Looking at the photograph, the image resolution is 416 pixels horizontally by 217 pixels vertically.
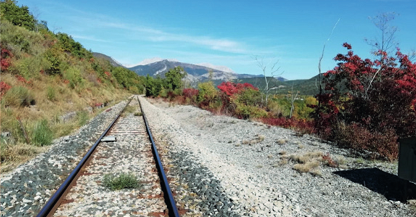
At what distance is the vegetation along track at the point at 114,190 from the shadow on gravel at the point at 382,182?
4.30 m

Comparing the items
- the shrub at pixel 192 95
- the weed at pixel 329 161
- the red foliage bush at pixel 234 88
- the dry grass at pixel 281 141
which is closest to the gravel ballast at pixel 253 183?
the weed at pixel 329 161

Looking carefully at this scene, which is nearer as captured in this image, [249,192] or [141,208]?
[141,208]

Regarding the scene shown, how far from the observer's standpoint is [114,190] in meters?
5.15

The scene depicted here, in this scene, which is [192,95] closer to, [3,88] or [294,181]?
[3,88]

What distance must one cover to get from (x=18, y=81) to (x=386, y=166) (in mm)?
17553

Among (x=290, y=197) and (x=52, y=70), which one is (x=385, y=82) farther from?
(x=52, y=70)

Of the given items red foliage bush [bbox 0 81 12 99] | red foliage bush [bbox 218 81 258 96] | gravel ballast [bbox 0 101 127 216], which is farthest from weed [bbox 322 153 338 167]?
red foliage bush [bbox 0 81 12 99]

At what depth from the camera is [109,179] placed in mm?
5492

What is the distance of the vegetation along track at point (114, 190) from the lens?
429 cm

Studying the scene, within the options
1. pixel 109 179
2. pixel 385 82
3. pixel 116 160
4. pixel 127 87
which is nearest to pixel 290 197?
pixel 109 179

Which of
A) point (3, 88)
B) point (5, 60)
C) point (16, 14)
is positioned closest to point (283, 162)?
point (3, 88)

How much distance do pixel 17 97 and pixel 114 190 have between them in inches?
442

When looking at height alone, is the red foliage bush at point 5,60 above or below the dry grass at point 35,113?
above

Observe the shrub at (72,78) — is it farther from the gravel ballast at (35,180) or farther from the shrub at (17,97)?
the gravel ballast at (35,180)
